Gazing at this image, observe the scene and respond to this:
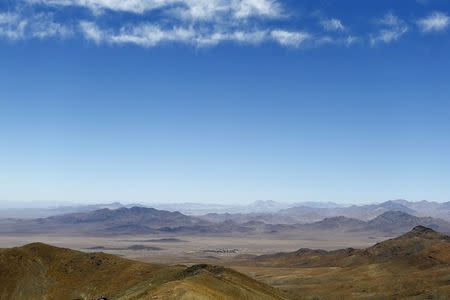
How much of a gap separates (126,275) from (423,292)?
249 feet

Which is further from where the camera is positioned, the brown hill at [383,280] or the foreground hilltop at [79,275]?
the brown hill at [383,280]

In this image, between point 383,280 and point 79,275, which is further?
point 383,280

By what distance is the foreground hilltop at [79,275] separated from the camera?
112 m

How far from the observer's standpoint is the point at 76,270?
141875 mm

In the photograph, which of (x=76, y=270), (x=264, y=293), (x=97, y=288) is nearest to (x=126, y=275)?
(x=97, y=288)

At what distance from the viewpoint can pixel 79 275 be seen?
139625mm

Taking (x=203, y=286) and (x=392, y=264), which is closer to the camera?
(x=203, y=286)

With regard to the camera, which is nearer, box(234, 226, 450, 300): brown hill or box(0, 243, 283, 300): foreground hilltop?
box(0, 243, 283, 300): foreground hilltop

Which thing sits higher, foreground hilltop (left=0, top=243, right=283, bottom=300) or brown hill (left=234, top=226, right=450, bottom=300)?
foreground hilltop (left=0, top=243, right=283, bottom=300)

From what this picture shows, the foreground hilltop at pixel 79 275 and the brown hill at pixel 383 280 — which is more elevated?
the foreground hilltop at pixel 79 275

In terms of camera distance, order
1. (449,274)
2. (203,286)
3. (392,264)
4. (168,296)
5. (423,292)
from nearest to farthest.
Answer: (168,296) < (203,286) < (423,292) < (449,274) < (392,264)

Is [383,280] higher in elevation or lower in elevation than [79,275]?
lower

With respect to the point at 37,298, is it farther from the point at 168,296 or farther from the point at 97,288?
the point at 168,296

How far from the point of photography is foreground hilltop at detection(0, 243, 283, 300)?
368ft
